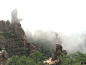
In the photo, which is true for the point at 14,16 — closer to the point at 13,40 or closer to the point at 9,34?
the point at 9,34

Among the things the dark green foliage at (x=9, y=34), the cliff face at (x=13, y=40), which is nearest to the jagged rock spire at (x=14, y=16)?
the cliff face at (x=13, y=40)

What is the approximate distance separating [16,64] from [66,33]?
55.4m

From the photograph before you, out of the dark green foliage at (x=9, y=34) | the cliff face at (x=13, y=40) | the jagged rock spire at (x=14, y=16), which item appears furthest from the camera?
the jagged rock spire at (x=14, y=16)

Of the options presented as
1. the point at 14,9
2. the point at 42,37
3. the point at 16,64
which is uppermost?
the point at 14,9

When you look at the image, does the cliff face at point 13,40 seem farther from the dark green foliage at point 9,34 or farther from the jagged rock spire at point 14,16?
the jagged rock spire at point 14,16

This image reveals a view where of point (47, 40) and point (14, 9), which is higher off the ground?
point (14, 9)

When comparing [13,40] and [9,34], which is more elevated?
[9,34]

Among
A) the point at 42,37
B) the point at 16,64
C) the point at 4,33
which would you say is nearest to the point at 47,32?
the point at 42,37

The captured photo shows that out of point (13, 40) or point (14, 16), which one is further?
point (14, 16)

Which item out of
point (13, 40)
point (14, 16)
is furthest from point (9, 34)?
point (14, 16)

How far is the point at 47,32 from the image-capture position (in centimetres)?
4406

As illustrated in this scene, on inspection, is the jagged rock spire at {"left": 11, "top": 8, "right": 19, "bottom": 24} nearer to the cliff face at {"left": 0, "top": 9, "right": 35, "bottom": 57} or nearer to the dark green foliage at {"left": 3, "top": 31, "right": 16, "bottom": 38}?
the cliff face at {"left": 0, "top": 9, "right": 35, "bottom": 57}

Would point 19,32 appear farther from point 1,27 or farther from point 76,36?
point 76,36

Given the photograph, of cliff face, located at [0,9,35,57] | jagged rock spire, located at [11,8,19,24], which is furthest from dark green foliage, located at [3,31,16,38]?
jagged rock spire, located at [11,8,19,24]
